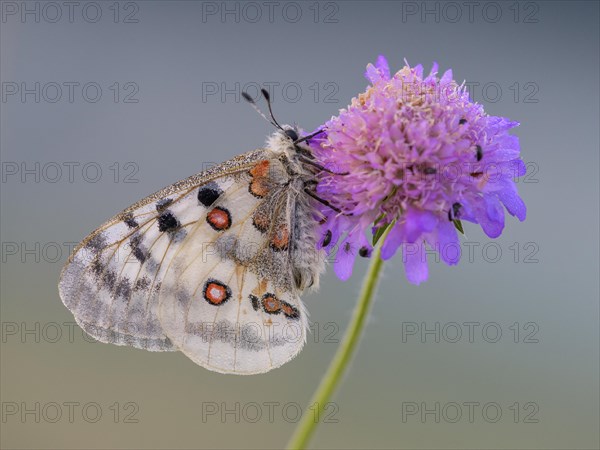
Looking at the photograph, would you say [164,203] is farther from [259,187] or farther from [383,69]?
[383,69]

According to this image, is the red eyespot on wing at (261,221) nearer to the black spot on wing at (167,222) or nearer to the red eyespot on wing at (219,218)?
the red eyespot on wing at (219,218)

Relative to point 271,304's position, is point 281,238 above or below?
above

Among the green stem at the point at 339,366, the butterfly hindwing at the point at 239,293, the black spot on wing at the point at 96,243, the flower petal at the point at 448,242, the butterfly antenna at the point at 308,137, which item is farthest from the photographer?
the black spot on wing at the point at 96,243

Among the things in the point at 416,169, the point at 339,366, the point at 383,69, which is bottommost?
the point at 339,366

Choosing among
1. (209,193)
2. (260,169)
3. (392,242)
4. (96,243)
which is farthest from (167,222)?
(392,242)

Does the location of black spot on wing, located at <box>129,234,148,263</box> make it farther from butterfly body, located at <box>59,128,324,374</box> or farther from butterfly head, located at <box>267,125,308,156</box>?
butterfly head, located at <box>267,125,308,156</box>

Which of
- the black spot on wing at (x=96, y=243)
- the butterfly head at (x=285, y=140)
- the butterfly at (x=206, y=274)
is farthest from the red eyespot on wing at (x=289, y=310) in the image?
the black spot on wing at (x=96, y=243)
